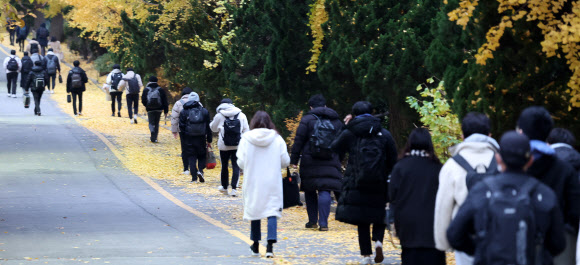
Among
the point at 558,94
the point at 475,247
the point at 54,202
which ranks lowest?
the point at 54,202

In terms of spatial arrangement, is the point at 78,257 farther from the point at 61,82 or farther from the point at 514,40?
the point at 61,82

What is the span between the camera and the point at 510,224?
16.7 feet

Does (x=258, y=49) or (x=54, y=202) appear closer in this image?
(x=54, y=202)

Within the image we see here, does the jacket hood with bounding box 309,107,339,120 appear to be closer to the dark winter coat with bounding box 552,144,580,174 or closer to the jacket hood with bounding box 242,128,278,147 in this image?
the jacket hood with bounding box 242,128,278,147

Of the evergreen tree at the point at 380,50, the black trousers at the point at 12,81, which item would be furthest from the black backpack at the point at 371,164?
the black trousers at the point at 12,81

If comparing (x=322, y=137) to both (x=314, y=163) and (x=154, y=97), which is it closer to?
(x=314, y=163)

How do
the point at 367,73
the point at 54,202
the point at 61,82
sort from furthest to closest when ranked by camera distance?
the point at 61,82
the point at 367,73
the point at 54,202

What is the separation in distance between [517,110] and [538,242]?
5.57 meters

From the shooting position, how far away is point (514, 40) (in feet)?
34.7

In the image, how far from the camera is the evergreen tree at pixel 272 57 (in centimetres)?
2016

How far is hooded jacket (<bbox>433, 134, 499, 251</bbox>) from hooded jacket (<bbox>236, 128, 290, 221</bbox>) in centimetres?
378

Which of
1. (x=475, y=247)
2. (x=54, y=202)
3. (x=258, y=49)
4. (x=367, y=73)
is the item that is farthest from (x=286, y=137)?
(x=475, y=247)

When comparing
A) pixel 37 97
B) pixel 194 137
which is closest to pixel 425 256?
pixel 194 137

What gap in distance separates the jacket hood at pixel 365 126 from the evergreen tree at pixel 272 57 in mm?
10244
